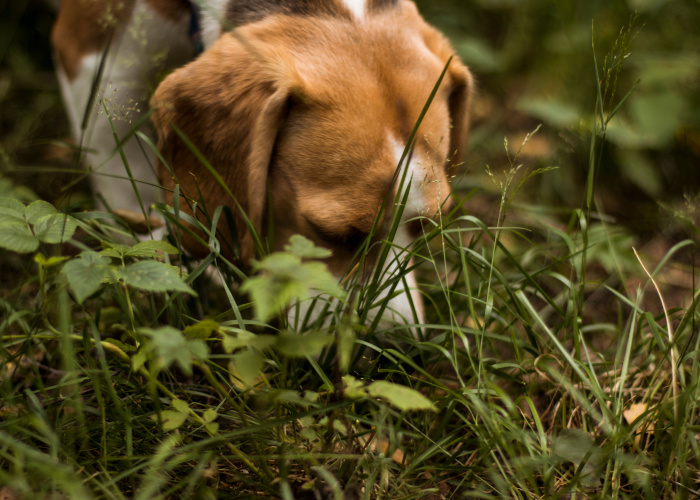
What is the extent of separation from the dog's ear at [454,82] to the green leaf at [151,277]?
1.31 m

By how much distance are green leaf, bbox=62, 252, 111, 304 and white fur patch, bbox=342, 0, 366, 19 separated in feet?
4.30

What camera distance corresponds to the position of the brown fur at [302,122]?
1.92 m

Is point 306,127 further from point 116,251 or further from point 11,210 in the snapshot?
point 11,210

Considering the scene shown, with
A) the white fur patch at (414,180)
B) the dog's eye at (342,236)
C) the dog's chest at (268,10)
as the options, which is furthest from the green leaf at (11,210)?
the white fur patch at (414,180)

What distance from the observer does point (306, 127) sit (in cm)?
198

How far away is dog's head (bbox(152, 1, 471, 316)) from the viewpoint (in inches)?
75.4

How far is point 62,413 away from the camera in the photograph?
5.25 feet

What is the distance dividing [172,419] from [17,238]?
0.57 meters

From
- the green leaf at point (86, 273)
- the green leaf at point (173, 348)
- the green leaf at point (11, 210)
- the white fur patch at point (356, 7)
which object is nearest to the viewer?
the green leaf at point (173, 348)

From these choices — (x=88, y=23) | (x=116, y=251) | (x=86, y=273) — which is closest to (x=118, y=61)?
(x=88, y=23)

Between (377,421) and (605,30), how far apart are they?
3.45 m

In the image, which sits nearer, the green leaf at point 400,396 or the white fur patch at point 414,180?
the green leaf at point 400,396

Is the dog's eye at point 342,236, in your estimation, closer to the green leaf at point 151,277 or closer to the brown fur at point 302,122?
the brown fur at point 302,122

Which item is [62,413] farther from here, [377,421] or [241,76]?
[241,76]
